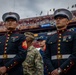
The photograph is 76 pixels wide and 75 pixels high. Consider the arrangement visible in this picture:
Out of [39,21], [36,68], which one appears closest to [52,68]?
[36,68]

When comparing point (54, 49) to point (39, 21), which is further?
point (39, 21)

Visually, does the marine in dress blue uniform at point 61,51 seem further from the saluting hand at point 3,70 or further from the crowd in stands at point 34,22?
the crowd in stands at point 34,22

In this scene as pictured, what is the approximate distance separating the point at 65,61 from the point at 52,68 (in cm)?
21

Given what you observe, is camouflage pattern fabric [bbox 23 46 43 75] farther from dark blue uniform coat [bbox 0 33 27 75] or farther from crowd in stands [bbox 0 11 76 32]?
crowd in stands [bbox 0 11 76 32]

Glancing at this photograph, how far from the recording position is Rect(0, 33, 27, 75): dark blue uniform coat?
361 cm

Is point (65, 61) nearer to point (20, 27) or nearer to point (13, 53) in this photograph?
point (13, 53)

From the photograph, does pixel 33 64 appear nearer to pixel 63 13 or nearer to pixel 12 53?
pixel 12 53

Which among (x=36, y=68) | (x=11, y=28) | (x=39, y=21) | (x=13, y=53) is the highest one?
Answer: (x=39, y=21)

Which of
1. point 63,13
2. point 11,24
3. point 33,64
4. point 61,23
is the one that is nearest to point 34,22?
point 33,64

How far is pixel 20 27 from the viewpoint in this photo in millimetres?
34062

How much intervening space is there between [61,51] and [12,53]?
654mm

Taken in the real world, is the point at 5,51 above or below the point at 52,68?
above

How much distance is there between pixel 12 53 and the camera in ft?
12.2

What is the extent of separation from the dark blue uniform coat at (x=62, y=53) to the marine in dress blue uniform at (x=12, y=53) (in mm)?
342
